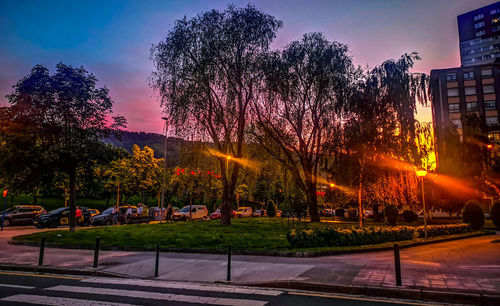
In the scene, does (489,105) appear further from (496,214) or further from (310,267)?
(310,267)

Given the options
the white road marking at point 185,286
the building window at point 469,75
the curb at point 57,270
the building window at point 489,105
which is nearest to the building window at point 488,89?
the building window at point 489,105

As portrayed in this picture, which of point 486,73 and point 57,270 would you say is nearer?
point 57,270

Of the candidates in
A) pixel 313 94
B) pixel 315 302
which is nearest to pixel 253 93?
pixel 313 94

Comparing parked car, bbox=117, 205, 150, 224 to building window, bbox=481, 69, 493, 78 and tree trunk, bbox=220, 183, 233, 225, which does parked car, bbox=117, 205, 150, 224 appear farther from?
building window, bbox=481, 69, 493, 78

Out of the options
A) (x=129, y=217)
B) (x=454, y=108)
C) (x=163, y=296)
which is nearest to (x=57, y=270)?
(x=163, y=296)

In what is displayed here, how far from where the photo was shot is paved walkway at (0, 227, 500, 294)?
26.5 feet

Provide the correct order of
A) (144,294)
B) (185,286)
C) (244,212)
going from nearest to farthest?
1. (144,294)
2. (185,286)
3. (244,212)

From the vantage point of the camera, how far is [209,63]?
901 inches

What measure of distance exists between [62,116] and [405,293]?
2028cm

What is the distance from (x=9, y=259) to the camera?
39.0 ft

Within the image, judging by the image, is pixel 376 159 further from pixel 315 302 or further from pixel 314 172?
pixel 315 302

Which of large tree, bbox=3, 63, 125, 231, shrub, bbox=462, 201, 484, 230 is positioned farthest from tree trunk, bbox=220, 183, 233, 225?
shrub, bbox=462, 201, 484, 230

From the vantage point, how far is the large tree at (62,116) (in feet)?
60.8

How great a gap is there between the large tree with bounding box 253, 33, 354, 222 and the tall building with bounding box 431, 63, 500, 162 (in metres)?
76.3
